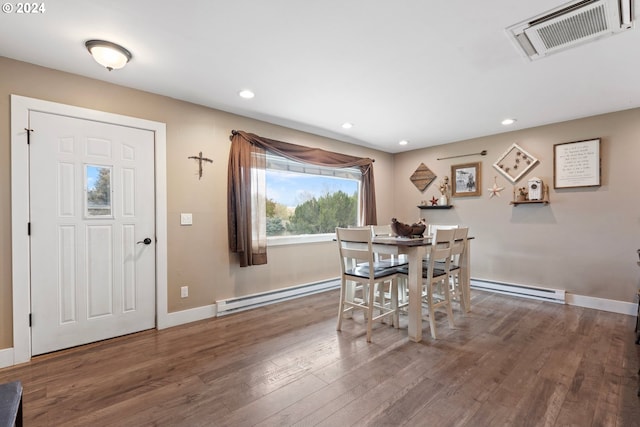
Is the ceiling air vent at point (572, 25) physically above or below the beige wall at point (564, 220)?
above

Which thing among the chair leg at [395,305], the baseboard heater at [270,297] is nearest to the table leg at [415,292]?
the chair leg at [395,305]

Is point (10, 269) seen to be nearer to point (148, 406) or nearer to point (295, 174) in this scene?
point (148, 406)

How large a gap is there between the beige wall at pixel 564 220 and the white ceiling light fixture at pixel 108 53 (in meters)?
4.65

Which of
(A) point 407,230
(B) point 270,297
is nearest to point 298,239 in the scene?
(B) point 270,297

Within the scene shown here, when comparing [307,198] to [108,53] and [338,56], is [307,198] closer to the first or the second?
[338,56]

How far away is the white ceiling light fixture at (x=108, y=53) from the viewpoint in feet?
6.86

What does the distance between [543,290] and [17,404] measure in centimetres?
505

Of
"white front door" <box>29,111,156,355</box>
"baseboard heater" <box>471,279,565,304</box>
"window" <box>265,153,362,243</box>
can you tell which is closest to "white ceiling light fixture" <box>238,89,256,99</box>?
"window" <box>265,153,362,243</box>

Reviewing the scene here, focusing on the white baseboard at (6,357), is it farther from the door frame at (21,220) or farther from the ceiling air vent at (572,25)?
the ceiling air vent at (572,25)

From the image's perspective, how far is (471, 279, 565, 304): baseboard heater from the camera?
12.5 feet

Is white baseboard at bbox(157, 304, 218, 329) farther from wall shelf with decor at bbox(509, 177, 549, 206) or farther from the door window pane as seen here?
wall shelf with decor at bbox(509, 177, 549, 206)

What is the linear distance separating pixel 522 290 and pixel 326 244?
2.88 metres

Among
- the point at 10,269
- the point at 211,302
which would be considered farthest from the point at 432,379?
the point at 10,269

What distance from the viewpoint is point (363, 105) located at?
3.38m
